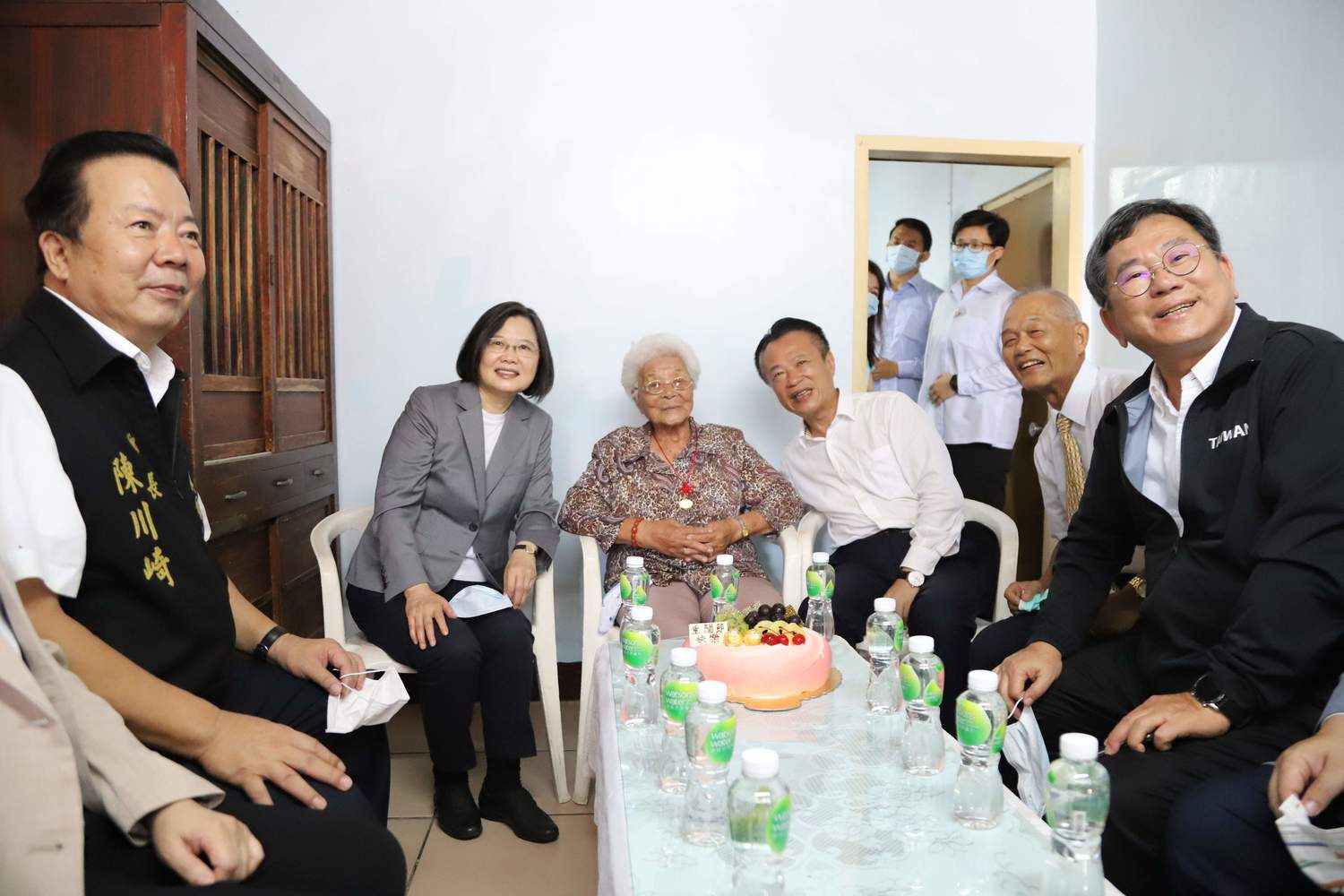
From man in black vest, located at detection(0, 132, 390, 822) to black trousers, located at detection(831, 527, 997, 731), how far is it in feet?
5.00

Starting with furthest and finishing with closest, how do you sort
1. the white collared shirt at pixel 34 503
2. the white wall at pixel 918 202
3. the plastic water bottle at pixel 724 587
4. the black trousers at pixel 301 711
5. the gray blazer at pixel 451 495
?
the white wall at pixel 918 202 → the gray blazer at pixel 451 495 → the plastic water bottle at pixel 724 587 → the black trousers at pixel 301 711 → the white collared shirt at pixel 34 503

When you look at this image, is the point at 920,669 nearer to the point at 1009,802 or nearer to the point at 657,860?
the point at 1009,802

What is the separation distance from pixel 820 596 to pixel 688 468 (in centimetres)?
87

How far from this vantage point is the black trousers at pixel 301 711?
1507mm

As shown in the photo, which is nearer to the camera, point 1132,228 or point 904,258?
point 1132,228

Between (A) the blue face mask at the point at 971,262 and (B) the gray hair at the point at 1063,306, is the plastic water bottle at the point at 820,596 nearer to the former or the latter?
(B) the gray hair at the point at 1063,306

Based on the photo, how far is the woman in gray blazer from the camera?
223 cm

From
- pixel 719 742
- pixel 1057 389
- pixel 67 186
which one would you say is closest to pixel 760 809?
pixel 719 742

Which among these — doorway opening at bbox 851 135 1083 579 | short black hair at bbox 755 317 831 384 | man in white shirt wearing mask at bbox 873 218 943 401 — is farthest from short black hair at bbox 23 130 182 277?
man in white shirt wearing mask at bbox 873 218 943 401

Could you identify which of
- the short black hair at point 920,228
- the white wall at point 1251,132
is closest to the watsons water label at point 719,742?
the white wall at point 1251,132

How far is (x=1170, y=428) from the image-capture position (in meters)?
1.65

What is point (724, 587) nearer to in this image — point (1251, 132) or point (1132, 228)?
point (1132, 228)

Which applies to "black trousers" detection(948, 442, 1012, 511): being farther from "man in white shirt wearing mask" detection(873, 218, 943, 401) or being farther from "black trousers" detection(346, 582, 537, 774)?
"black trousers" detection(346, 582, 537, 774)

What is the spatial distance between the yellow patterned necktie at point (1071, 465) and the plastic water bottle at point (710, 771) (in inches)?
55.7
